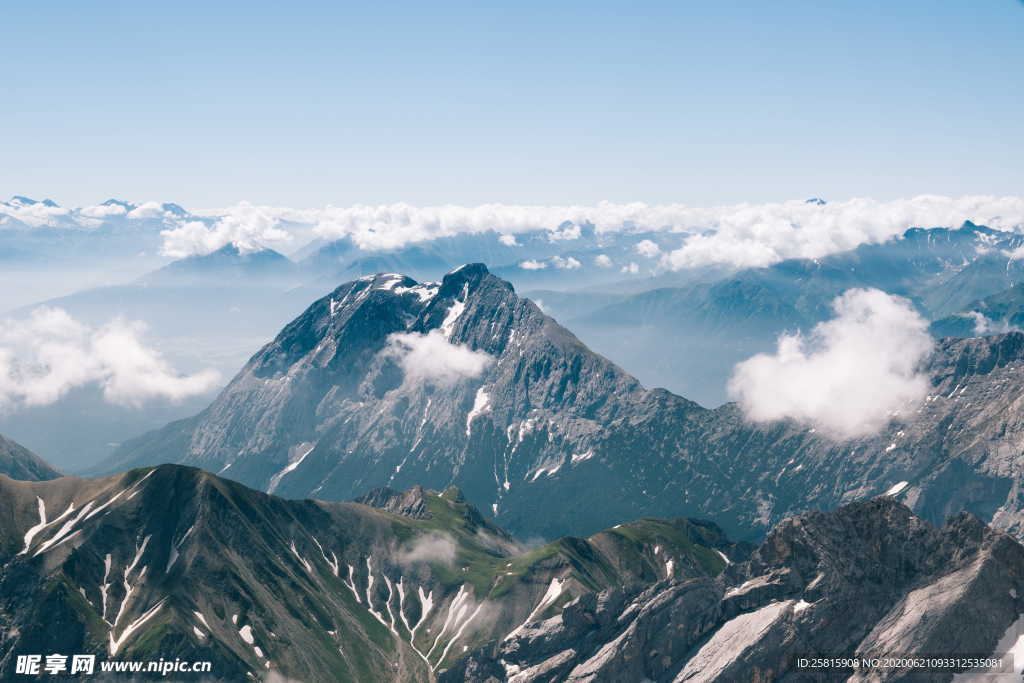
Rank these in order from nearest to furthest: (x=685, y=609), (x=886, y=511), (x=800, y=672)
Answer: (x=800, y=672)
(x=886, y=511)
(x=685, y=609)

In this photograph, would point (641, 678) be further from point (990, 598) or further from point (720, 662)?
point (990, 598)

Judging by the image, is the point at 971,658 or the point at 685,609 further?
the point at 685,609

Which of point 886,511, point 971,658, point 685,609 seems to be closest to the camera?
point 971,658

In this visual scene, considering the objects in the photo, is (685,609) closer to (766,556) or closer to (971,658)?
(766,556)

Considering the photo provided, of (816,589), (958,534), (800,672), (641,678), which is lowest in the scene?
(641,678)

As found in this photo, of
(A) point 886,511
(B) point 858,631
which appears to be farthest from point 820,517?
(B) point 858,631

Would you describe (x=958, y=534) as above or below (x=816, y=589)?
Result: above
